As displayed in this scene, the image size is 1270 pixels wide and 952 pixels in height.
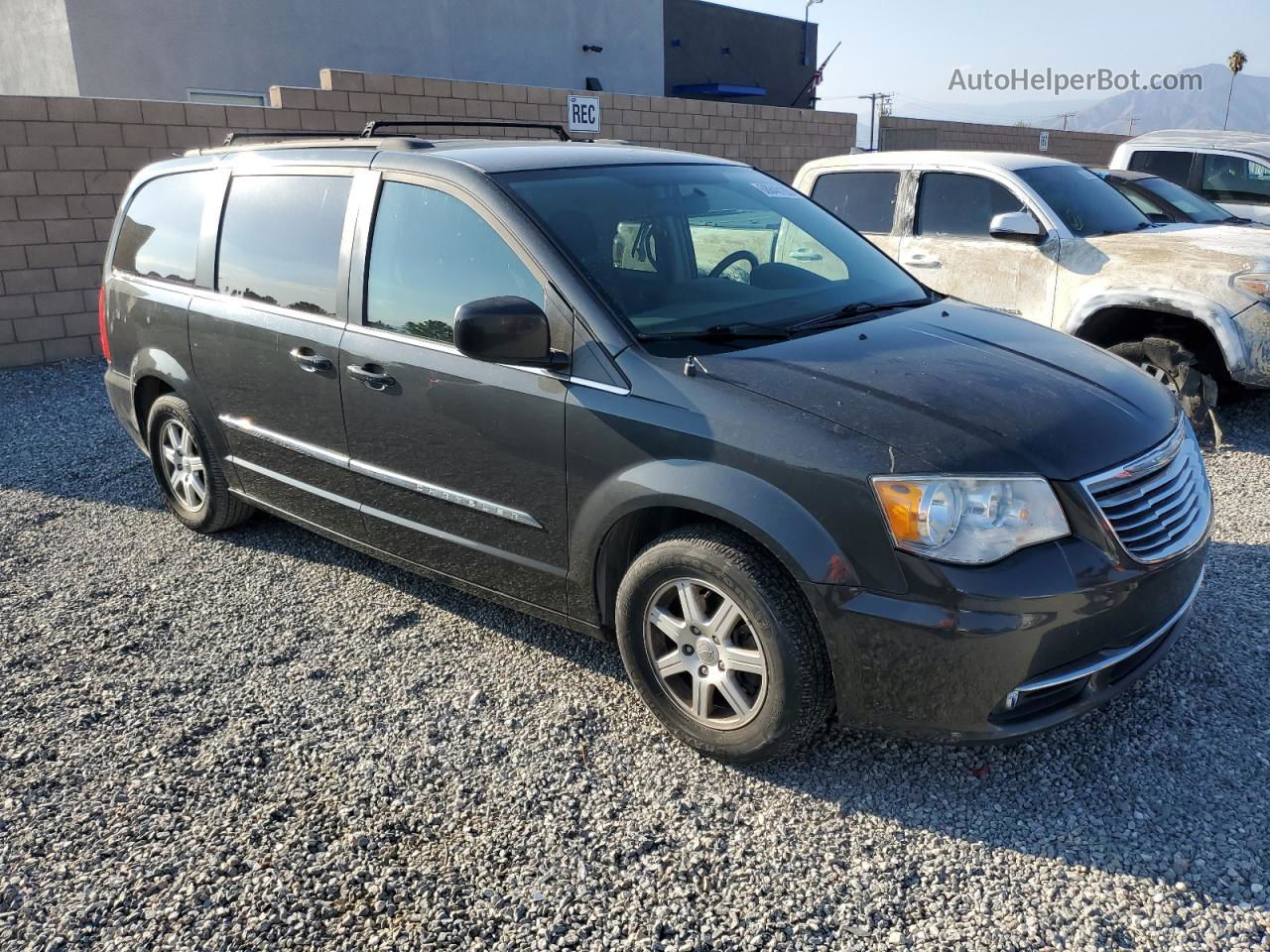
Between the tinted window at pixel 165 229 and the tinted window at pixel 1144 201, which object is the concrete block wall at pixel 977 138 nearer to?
the tinted window at pixel 1144 201

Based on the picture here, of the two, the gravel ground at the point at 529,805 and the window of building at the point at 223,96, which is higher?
the window of building at the point at 223,96

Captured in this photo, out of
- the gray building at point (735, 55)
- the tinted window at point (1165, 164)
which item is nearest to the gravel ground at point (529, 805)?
the tinted window at point (1165, 164)

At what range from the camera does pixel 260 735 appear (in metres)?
3.42

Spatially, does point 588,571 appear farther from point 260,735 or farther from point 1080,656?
point 1080,656

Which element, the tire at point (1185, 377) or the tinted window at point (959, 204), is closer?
the tire at point (1185, 377)

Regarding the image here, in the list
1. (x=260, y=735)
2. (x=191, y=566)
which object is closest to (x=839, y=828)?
(x=260, y=735)

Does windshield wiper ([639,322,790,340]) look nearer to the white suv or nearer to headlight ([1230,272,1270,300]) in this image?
headlight ([1230,272,1270,300])

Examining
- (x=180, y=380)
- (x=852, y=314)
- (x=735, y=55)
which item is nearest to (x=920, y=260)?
(x=852, y=314)

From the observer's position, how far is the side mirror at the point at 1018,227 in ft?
21.6

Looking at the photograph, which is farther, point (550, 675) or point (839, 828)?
point (550, 675)

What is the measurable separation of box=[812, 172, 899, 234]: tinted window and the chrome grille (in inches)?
183

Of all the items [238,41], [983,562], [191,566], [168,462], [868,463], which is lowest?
[191,566]

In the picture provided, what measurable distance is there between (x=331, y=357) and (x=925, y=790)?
267cm

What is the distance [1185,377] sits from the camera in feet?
20.1
